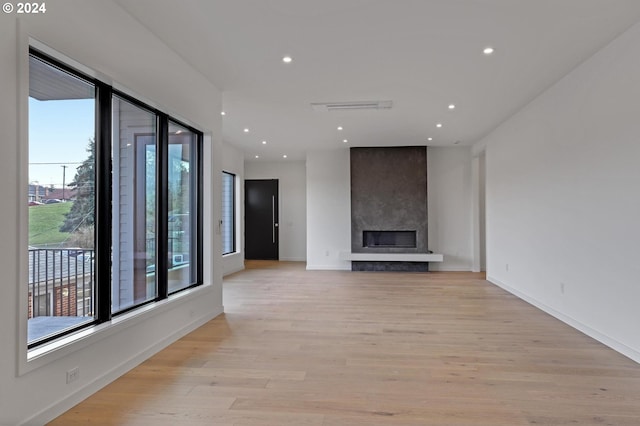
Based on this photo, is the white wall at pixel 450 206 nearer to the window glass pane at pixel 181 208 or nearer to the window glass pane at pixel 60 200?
the window glass pane at pixel 181 208

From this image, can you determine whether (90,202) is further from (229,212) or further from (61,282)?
(229,212)

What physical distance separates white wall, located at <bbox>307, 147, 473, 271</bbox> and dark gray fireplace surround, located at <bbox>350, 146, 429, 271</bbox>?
13.7 inches

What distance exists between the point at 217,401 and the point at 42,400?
3.26ft

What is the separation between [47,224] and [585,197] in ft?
15.9

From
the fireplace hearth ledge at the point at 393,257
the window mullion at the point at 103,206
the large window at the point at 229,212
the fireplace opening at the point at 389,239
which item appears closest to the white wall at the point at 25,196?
the window mullion at the point at 103,206

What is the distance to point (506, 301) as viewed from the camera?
5180 mm

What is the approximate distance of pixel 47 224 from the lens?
2.38 m

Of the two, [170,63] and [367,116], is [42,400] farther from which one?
[367,116]

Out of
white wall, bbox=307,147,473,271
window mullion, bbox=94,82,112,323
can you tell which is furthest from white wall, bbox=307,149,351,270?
window mullion, bbox=94,82,112,323

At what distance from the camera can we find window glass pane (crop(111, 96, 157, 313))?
2947 mm

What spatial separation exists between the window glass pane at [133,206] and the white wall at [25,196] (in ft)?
0.73

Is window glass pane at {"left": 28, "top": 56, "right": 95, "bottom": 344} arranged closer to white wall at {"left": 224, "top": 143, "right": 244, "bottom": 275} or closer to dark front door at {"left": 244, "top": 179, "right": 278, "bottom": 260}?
white wall at {"left": 224, "top": 143, "right": 244, "bottom": 275}

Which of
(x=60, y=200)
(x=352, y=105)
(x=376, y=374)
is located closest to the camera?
(x=60, y=200)

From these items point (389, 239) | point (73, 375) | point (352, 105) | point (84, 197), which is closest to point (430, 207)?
point (389, 239)
